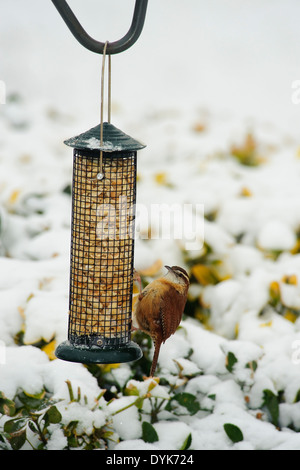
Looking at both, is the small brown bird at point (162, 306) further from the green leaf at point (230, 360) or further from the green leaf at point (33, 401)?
the green leaf at point (33, 401)

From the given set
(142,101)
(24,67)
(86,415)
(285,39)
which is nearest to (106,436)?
(86,415)

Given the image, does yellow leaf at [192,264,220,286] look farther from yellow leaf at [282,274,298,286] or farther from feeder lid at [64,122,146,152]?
feeder lid at [64,122,146,152]

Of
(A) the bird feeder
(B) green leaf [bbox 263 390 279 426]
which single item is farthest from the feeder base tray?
(B) green leaf [bbox 263 390 279 426]

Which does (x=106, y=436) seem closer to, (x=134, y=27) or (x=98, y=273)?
(x=98, y=273)

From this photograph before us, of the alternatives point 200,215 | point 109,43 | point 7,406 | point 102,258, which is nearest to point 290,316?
point 200,215

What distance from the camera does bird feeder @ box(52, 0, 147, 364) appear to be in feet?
9.64

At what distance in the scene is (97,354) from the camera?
2910 mm

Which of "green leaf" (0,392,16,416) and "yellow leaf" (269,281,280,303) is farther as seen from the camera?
"yellow leaf" (269,281,280,303)

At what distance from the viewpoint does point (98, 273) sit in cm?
306

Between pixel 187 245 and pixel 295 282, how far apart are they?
66 centimetres

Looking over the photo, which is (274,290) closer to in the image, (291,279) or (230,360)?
(291,279)

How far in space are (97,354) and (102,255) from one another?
427 millimetres

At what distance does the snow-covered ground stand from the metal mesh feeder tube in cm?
26
